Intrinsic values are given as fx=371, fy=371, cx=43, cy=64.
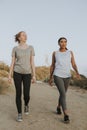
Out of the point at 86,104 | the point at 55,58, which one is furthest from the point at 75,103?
the point at 55,58

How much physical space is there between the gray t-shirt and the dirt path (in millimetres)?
1196

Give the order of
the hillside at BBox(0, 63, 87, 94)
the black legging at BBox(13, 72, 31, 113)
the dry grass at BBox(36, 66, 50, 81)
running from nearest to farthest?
the black legging at BBox(13, 72, 31, 113) → the hillside at BBox(0, 63, 87, 94) → the dry grass at BBox(36, 66, 50, 81)

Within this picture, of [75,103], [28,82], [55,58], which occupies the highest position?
[55,58]

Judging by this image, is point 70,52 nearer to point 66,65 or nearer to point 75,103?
point 66,65

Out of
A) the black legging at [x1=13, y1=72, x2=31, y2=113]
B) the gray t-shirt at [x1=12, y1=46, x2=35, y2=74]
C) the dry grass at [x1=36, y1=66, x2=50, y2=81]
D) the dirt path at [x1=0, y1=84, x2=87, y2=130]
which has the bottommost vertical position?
the dry grass at [x1=36, y1=66, x2=50, y2=81]

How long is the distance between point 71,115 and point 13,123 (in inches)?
64.3

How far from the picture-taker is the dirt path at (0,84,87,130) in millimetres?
8141

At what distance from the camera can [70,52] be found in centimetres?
870

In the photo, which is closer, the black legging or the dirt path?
the dirt path

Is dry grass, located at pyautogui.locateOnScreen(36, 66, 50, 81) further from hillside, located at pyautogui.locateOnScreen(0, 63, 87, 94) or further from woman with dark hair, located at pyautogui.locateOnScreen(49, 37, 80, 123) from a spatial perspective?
woman with dark hair, located at pyautogui.locateOnScreen(49, 37, 80, 123)

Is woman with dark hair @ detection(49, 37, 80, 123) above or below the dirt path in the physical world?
above

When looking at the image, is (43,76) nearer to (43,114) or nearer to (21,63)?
(43,114)

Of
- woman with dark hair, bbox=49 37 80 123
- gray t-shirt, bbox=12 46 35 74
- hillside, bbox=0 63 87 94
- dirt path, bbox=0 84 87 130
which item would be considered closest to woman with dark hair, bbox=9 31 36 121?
gray t-shirt, bbox=12 46 35 74

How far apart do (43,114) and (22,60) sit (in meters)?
1.70
